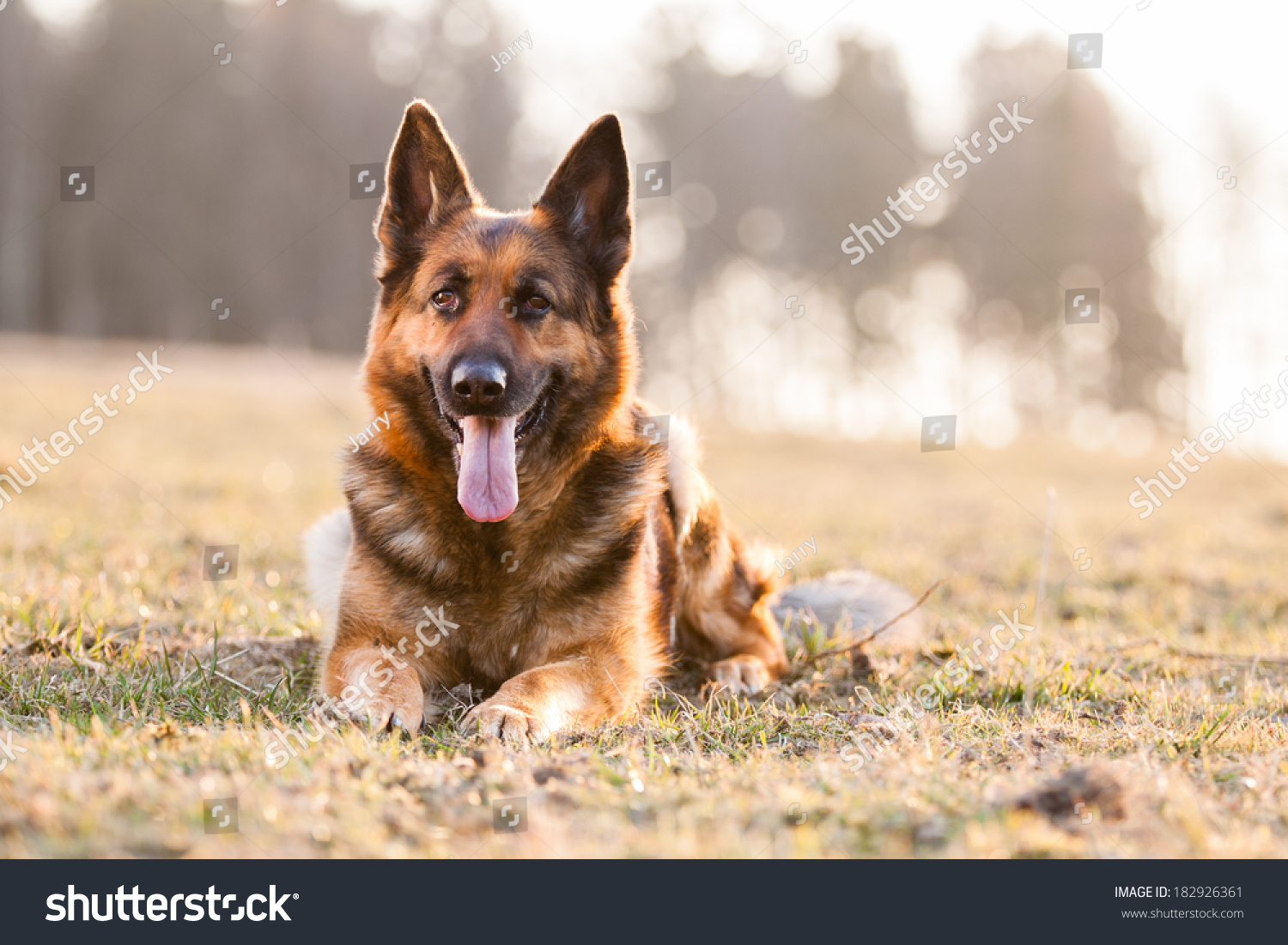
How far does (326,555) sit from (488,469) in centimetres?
177

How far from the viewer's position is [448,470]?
382 cm

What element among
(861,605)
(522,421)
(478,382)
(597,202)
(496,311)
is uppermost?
(597,202)

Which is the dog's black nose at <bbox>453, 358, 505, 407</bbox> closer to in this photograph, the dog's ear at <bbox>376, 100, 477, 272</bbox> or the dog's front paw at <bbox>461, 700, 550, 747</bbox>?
the dog's ear at <bbox>376, 100, 477, 272</bbox>

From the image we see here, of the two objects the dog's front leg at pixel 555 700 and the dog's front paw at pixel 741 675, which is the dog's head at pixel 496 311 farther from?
the dog's front paw at pixel 741 675

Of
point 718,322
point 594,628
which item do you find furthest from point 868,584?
point 718,322

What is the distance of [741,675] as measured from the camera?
444 centimetres

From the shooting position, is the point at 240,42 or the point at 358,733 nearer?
the point at 358,733

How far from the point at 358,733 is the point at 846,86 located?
2512 centimetres

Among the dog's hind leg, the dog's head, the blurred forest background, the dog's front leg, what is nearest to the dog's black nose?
the dog's head

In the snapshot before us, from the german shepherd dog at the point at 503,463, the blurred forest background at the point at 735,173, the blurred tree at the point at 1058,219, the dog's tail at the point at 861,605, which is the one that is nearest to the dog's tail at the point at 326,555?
the german shepherd dog at the point at 503,463

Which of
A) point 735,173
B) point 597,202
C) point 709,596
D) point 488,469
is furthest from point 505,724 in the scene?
point 735,173

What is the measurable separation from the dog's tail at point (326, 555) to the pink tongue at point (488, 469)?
134 centimetres

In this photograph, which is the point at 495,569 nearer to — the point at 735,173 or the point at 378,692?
the point at 378,692

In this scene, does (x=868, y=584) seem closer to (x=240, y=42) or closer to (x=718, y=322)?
(x=718, y=322)
